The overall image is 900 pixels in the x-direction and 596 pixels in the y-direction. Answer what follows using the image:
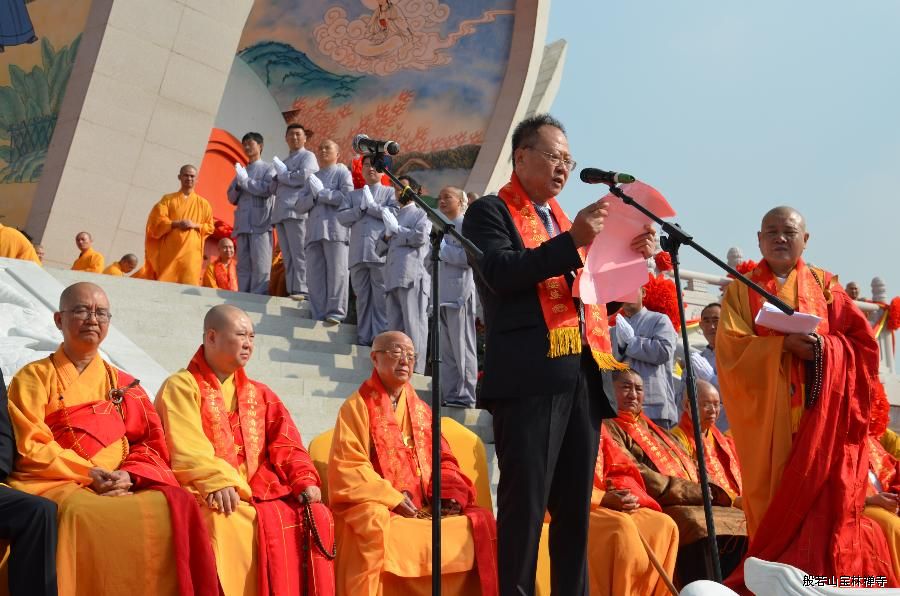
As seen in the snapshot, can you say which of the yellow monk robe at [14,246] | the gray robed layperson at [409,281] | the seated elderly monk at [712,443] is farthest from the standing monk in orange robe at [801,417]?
the yellow monk robe at [14,246]

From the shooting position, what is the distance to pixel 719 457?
635cm

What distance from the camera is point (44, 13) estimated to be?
1238 cm

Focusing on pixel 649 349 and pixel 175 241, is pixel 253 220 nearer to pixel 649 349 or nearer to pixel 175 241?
pixel 175 241

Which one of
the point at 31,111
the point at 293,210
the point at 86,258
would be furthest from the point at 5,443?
the point at 31,111

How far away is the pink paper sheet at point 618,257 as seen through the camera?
3.28m

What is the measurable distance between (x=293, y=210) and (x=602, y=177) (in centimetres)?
644

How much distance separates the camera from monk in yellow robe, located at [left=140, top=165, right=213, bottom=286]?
1045cm

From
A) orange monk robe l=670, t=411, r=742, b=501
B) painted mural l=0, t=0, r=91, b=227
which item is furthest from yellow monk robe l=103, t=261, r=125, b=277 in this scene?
orange monk robe l=670, t=411, r=742, b=501

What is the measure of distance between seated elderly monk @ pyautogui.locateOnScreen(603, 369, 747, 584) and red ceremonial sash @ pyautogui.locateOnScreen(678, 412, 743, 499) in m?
0.26

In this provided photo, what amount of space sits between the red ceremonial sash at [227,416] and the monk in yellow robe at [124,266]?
7025 millimetres

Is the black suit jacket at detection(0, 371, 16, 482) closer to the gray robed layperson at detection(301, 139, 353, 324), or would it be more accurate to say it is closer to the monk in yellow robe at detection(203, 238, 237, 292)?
the gray robed layperson at detection(301, 139, 353, 324)

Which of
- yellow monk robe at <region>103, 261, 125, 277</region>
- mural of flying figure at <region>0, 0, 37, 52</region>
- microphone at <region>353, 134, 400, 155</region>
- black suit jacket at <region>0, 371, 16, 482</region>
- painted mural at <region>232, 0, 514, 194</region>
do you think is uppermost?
painted mural at <region>232, 0, 514, 194</region>

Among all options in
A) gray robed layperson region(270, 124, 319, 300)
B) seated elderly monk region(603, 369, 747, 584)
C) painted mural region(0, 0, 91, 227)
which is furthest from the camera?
painted mural region(0, 0, 91, 227)

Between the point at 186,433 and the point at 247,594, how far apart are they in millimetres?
699
